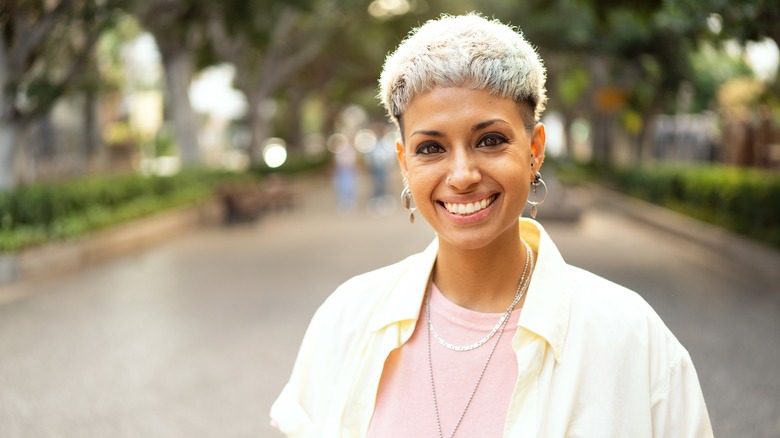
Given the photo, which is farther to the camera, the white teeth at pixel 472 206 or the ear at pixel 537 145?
the ear at pixel 537 145

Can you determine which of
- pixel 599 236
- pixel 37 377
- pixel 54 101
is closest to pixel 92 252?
pixel 54 101

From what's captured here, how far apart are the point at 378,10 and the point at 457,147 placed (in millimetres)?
32979

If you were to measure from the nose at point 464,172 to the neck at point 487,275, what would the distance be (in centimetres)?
20

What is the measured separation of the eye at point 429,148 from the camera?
7.10ft

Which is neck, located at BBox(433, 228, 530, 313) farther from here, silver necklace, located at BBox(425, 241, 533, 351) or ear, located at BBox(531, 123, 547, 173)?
ear, located at BBox(531, 123, 547, 173)

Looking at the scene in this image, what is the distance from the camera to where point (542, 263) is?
2.19 m

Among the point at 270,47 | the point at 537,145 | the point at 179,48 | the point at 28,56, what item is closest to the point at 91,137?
the point at 179,48

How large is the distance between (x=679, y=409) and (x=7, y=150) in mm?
13398

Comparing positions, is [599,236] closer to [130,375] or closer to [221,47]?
[130,375]

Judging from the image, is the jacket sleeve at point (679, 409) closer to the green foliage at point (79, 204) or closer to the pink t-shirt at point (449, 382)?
the pink t-shirt at point (449, 382)

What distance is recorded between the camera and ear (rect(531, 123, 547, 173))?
2.25 m

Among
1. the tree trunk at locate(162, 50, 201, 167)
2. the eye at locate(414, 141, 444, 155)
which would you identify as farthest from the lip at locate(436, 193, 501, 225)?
the tree trunk at locate(162, 50, 201, 167)

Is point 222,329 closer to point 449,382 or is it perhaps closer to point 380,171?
point 449,382

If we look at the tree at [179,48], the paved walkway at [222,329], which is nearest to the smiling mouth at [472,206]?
the paved walkway at [222,329]
